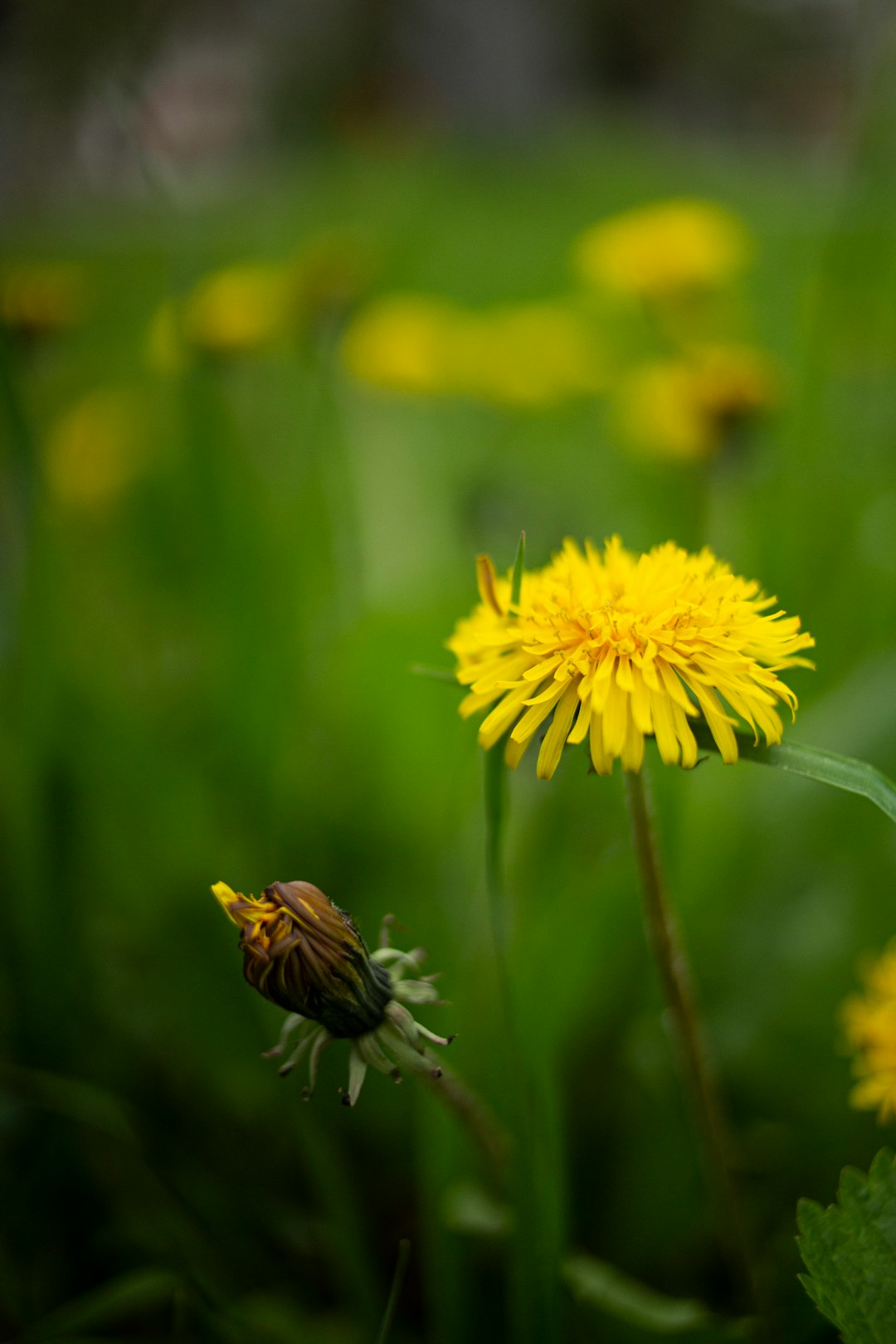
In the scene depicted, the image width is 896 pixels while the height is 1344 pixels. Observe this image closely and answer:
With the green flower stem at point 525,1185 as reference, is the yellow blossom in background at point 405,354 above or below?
above

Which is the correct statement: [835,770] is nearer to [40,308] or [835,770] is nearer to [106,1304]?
[106,1304]

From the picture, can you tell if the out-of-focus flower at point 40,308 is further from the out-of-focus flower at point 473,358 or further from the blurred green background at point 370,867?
the out-of-focus flower at point 473,358

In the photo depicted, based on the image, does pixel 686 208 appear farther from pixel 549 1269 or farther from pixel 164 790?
pixel 549 1269

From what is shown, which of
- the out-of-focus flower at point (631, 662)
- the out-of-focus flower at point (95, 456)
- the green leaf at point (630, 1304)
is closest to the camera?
the out-of-focus flower at point (631, 662)

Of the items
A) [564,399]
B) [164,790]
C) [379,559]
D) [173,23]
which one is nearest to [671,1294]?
[164,790]

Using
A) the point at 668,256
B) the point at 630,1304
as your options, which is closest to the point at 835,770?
the point at 630,1304

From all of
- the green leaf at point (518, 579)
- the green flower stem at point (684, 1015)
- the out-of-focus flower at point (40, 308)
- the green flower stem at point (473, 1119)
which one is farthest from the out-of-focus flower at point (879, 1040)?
the out-of-focus flower at point (40, 308)

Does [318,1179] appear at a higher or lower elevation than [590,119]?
lower
